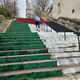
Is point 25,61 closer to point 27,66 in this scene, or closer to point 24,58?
Answer: point 24,58

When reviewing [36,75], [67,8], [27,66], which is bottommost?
[36,75]

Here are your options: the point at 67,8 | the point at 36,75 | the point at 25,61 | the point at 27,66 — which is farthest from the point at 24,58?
the point at 67,8

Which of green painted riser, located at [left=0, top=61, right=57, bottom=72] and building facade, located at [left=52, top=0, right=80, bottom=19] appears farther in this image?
building facade, located at [left=52, top=0, right=80, bottom=19]

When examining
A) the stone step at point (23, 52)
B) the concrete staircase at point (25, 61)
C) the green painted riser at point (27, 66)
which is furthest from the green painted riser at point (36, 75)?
the stone step at point (23, 52)

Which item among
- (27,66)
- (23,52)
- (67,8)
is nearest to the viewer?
(27,66)

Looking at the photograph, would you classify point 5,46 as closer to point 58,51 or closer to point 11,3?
point 58,51

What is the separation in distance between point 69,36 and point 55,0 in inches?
993

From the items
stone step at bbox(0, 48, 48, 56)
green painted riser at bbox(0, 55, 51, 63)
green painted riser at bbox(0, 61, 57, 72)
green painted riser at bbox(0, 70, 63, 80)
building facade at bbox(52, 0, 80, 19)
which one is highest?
building facade at bbox(52, 0, 80, 19)

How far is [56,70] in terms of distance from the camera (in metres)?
7.00

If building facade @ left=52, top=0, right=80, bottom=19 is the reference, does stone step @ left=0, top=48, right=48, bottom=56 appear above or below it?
below

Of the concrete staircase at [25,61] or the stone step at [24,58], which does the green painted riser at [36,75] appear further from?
the stone step at [24,58]

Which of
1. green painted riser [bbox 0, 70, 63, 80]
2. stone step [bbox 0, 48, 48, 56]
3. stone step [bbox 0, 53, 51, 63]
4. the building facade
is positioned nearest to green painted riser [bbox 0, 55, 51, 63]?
stone step [bbox 0, 53, 51, 63]

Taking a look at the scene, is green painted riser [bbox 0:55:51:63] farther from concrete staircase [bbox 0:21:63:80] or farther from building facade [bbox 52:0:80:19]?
building facade [bbox 52:0:80:19]

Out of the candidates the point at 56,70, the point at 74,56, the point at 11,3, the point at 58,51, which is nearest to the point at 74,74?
the point at 56,70
